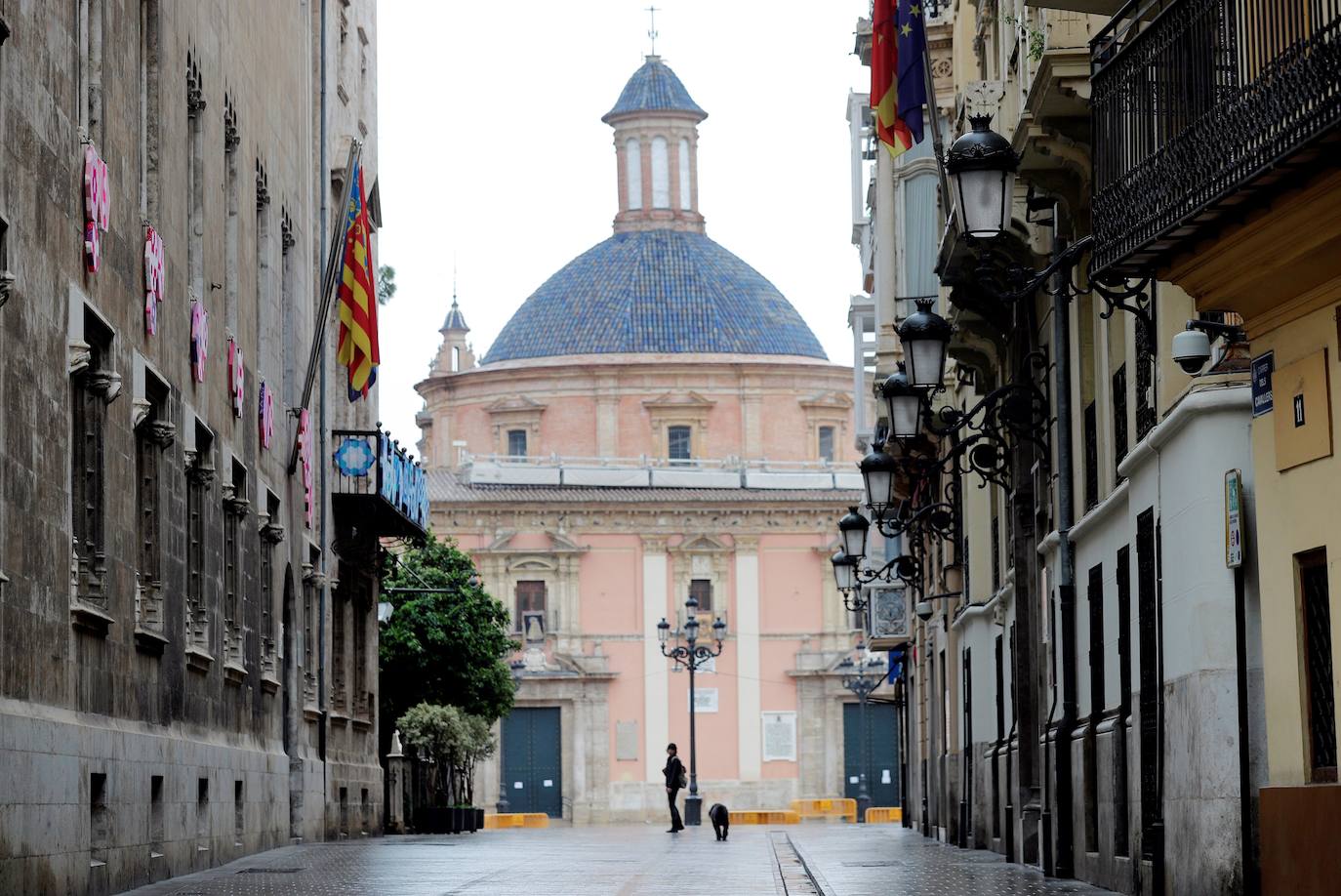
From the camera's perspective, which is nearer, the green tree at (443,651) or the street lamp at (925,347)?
the street lamp at (925,347)

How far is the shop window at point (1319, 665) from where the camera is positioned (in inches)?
463

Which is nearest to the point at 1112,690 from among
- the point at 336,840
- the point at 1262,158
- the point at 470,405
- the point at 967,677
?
the point at 1262,158

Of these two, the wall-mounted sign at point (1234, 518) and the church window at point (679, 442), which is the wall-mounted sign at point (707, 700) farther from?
the wall-mounted sign at point (1234, 518)

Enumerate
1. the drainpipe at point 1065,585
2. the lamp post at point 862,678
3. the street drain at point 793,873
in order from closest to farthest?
the street drain at point 793,873
the drainpipe at point 1065,585
the lamp post at point 862,678

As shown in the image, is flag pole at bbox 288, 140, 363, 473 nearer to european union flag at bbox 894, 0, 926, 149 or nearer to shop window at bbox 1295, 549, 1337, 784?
european union flag at bbox 894, 0, 926, 149

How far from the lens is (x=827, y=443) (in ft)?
302

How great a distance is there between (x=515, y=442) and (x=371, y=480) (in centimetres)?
5555

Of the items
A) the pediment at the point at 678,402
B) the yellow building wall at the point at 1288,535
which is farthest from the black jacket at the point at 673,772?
the pediment at the point at 678,402

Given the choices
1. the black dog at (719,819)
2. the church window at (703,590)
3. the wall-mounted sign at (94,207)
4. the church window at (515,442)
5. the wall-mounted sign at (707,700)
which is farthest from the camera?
the church window at (515,442)

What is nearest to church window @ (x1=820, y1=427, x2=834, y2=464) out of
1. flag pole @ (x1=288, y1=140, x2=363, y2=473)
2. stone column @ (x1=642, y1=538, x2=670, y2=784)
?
stone column @ (x1=642, y1=538, x2=670, y2=784)

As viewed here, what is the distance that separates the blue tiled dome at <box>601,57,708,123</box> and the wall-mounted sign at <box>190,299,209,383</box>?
258 ft

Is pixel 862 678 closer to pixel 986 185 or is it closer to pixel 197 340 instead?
pixel 197 340

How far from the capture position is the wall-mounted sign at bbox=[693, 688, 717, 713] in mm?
82700

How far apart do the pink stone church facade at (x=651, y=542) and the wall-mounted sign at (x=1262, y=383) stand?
68.5 meters
